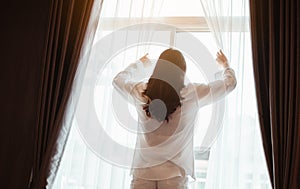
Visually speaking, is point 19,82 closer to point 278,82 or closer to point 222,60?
point 222,60

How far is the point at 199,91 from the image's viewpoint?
1.73 m

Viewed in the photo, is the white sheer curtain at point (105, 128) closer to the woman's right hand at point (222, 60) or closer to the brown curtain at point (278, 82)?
the woman's right hand at point (222, 60)

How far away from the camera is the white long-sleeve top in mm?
1673

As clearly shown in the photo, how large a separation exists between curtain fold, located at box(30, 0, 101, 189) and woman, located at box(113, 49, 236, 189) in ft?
1.62

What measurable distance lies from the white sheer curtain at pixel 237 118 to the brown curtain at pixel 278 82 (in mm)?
82

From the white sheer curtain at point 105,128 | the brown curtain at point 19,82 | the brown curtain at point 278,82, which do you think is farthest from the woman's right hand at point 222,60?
the brown curtain at point 19,82

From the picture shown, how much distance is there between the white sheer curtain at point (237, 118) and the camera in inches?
75.4

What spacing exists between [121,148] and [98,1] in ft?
2.59

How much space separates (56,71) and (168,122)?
2.42ft

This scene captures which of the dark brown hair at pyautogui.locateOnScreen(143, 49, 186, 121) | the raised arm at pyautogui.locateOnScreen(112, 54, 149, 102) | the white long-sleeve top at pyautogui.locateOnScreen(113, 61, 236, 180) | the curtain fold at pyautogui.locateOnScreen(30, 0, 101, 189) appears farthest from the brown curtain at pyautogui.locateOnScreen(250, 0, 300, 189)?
the curtain fold at pyautogui.locateOnScreen(30, 0, 101, 189)

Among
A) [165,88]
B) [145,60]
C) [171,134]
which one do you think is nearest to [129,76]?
[145,60]

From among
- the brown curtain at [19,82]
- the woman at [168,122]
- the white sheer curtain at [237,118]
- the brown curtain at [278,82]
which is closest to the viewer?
→ the woman at [168,122]

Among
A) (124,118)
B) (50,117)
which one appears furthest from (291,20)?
(50,117)

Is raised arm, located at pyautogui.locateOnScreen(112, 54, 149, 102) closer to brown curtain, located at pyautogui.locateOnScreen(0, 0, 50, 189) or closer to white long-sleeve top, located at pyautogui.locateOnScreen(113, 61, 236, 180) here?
white long-sleeve top, located at pyautogui.locateOnScreen(113, 61, 236, 180)
